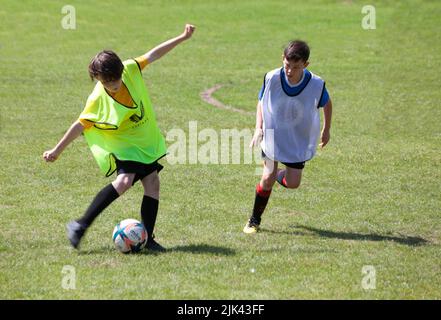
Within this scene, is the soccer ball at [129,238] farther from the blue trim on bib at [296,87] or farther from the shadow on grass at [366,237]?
the blue trim on bib at [296,87]

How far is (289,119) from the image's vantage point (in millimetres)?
7031

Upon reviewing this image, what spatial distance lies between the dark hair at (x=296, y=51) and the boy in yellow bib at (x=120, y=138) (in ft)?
3.91

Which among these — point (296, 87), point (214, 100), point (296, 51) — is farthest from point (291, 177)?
point (214, 100)

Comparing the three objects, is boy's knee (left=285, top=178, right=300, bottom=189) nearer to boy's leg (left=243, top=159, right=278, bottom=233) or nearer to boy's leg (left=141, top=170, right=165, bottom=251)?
boy's leg (left=243, top=159, right=278, bottom=233)

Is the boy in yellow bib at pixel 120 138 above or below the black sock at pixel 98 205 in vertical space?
above

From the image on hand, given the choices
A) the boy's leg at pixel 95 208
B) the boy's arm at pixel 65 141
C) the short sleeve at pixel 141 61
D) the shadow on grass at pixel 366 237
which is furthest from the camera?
the shadow on grass at pixel 366 237

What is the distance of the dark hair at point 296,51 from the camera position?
656 centimetres

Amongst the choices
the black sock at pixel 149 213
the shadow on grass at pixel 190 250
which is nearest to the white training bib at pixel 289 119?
the shadow on grass at pixel 190 250

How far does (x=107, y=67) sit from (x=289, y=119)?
1896 mm

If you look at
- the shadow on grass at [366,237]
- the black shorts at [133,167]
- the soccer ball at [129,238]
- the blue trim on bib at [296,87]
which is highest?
the blue trim on bib at [296,87]

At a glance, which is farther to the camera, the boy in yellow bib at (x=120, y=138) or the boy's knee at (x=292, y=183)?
the boy's knee at (x=292, y=183)

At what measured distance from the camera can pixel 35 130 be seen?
37.6ft

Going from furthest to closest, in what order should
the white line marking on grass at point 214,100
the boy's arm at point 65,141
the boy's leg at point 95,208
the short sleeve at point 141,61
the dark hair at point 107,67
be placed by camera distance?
1. the white line marking on grass at point 214,100
2. the short sleeve at point 141,61
3. the boy's leg at point 95,208
4. the boy's arm at point 65,141
5. the dark hair at point 107,67

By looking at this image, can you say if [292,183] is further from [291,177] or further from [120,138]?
[120,138]
